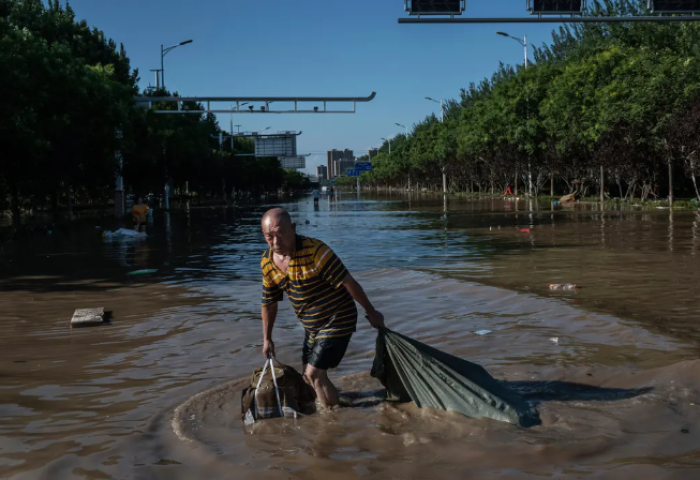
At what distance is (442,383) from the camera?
5.57 metres

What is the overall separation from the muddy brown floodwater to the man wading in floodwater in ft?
1.87

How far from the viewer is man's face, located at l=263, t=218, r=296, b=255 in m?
5.25

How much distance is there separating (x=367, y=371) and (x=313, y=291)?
1985 mm

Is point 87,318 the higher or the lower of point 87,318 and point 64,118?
the lower

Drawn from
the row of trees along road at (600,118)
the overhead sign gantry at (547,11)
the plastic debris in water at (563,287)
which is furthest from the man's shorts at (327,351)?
the row of trees along road at (600,118)

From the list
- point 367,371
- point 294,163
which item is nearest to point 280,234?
point 367,371

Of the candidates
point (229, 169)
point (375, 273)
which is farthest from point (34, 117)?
point (229, 169)

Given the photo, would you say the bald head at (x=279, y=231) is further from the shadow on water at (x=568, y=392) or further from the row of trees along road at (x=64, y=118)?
the row of trees along road at (x=64, y=118)

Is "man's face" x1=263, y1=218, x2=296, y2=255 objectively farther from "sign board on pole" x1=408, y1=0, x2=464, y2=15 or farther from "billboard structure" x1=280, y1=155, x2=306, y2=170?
"billboard structure" x1=280, y1=155, x2=306, y2=170

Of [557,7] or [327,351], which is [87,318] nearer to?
[327,351]

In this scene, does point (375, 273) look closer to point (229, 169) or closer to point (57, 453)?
point (57, 453)

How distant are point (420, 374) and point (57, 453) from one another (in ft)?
8.31

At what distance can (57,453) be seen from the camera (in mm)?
5188

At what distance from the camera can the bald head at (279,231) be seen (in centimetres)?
525
